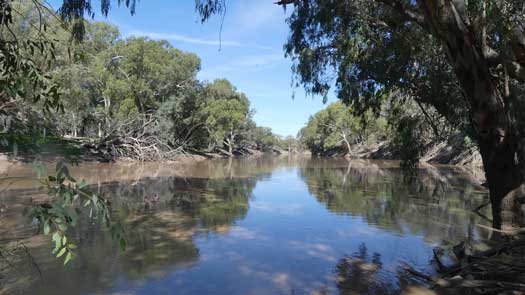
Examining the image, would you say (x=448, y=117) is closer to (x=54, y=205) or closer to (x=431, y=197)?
(x=431, y=197)

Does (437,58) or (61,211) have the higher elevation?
(437,58)

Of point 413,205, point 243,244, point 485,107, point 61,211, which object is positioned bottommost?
point 243,244

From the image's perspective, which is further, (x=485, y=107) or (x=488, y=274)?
(x=485, y=107)

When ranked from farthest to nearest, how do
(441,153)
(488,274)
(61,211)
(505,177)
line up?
(441,153) < (505,177) < (488,274) < (61,211)

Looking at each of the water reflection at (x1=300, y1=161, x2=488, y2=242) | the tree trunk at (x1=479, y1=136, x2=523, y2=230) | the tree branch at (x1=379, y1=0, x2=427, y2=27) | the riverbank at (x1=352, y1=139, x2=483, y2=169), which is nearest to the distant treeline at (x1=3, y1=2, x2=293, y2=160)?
the water reflection at (x1=300, y1=161, x2=488, y2=242)

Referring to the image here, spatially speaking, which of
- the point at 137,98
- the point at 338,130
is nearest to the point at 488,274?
the point at 137,98

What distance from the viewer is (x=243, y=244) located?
7879 mm

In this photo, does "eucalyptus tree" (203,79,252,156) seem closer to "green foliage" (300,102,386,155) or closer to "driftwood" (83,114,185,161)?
"driftwood" (83,114,185,161)

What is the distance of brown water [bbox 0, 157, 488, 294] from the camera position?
18.1 feet

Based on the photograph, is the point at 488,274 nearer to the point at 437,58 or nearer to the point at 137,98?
the point at 437,58

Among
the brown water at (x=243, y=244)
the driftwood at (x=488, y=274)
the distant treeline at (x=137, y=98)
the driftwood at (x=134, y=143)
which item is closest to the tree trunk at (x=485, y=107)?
the brown water at (x=243, y=244)

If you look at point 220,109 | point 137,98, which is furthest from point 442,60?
point 220,109

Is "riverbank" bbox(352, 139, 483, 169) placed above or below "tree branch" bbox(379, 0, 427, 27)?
below

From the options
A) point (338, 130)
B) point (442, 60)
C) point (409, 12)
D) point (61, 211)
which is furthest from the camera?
point (338, 130)
